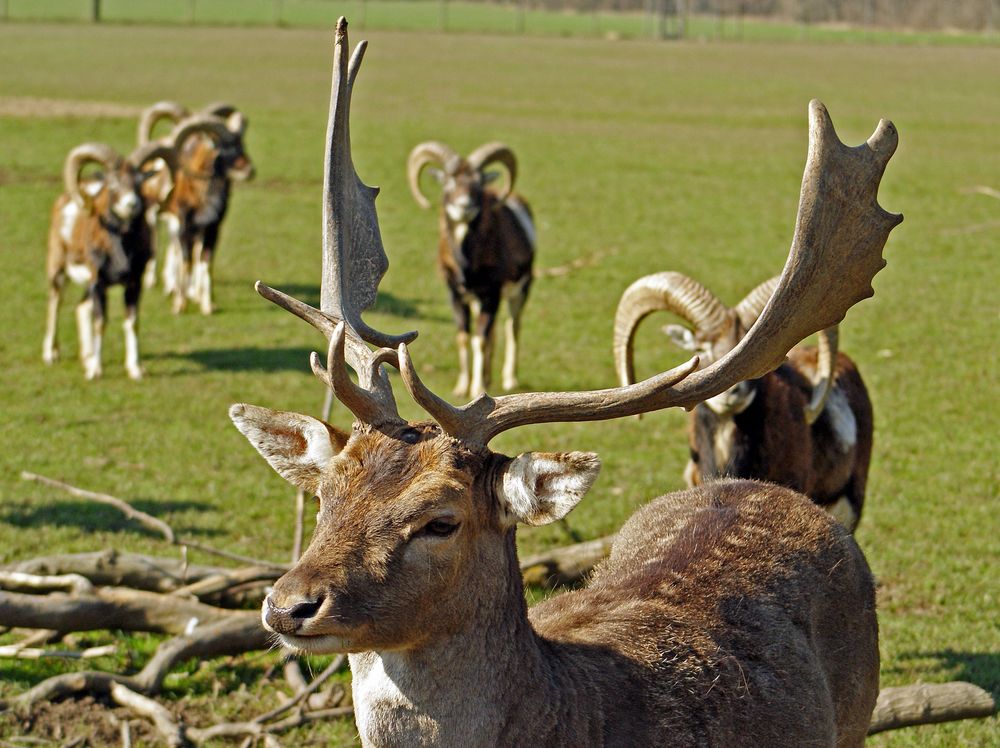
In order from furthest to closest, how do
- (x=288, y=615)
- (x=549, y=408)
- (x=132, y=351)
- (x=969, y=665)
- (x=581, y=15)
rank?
(x=581, y=15) < (x=132, y=351) < (x=969, y=665) < (x=549, y=408) < (x=288, y=615)

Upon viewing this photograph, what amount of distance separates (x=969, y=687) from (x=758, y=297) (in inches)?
95.2

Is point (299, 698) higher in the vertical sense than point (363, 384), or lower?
lower

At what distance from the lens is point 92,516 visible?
9062 mm

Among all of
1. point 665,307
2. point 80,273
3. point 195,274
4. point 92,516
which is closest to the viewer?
point 665,307

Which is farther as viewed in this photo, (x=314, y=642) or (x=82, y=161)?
(x=82, y=161)

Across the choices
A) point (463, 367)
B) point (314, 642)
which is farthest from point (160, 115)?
point (314, 642)

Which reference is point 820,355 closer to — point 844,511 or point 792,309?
point 844,511

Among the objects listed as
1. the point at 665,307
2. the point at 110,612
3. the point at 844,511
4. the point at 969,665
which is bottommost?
the point at 969,665

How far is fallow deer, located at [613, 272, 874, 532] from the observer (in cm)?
716

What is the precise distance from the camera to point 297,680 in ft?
21.1

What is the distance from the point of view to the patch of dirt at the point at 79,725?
234 inches

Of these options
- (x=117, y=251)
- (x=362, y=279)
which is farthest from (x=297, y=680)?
(x=117, y=251)

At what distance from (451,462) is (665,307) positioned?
4008mm

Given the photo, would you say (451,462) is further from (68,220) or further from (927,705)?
(68,220)
